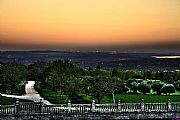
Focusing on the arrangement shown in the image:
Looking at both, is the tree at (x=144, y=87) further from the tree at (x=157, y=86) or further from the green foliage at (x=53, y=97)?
the green foliage at (x=53, y=97)

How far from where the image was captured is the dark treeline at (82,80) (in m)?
15.0

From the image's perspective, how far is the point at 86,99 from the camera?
49.8 ft

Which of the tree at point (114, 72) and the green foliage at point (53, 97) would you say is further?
the tree at point (114, 72)

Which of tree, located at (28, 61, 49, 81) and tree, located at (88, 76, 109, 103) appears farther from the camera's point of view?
A: tree, located at (88, 76, 109, 103)

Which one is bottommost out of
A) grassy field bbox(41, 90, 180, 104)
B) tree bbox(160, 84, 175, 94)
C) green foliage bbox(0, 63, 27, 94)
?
grassy field bbox(41, 90, 180, 104)

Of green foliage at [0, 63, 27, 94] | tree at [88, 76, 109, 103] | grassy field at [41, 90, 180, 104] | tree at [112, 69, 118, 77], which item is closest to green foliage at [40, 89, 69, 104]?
grassy field at [41, 90, 180, 104]

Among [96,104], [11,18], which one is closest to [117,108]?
[96,104]

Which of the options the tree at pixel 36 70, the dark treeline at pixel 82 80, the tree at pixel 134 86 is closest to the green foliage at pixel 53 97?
the dark treeline at pixel 82 80

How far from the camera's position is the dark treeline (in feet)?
49.3

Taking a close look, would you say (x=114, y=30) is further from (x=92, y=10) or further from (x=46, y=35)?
(x=46, y=35)

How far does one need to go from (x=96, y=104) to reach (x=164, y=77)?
2548 mm

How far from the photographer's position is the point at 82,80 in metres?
15.2

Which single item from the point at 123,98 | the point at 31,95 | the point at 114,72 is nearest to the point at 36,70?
the point at 31,95

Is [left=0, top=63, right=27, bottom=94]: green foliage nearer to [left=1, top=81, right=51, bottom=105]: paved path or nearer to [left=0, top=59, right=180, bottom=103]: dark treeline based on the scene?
[left=0, top=59, right=180, bottom=103]: dark treeline
